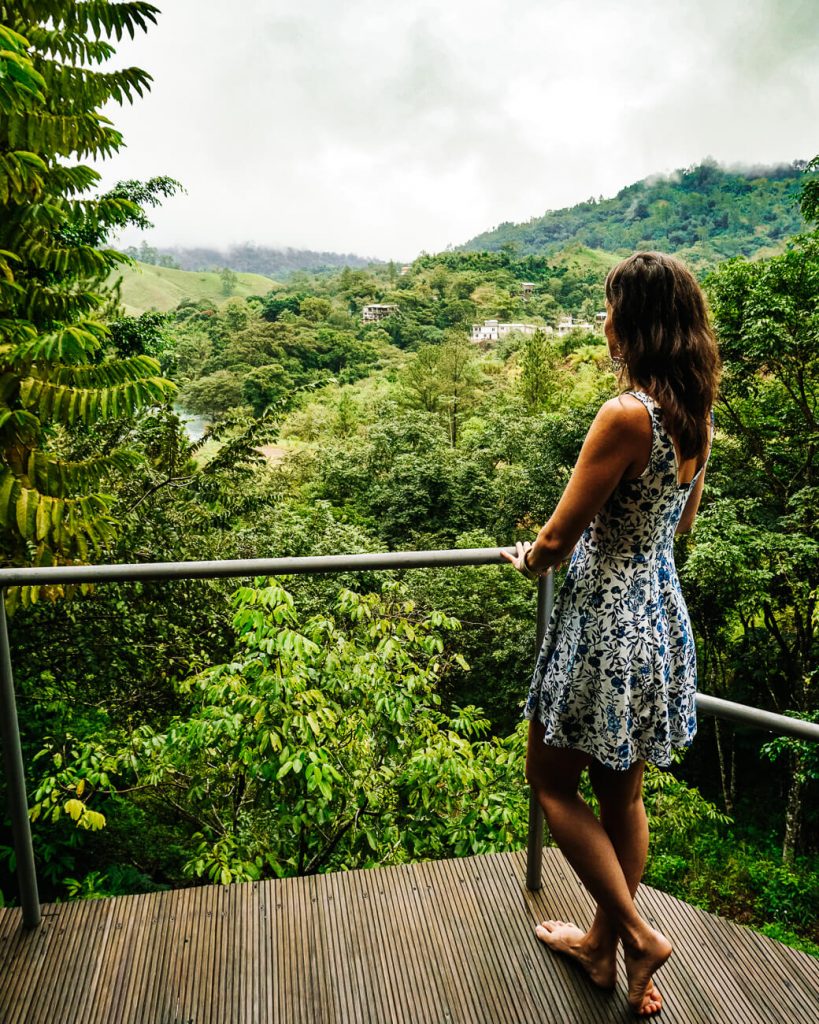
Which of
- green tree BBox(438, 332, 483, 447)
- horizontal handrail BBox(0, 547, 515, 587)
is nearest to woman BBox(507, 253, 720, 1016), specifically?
horizontal handrail BBox(0, 547, 515, 587)

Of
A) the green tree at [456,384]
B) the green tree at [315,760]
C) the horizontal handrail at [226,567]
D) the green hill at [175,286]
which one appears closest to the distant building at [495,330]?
the green tree at [456,384]

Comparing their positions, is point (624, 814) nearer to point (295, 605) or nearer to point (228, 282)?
point (295, 605)

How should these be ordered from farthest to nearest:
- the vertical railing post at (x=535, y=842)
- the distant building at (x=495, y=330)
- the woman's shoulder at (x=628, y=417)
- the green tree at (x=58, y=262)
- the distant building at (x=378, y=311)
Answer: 1. the distant building at (x=378, y=311)
2. the distant building at (x=495, y=330)
3. the green tree at (x=58, y=262)
4. the vertical railing post at (x=535, y=842)
5. the woman's shoulder at (x=628, y=417)

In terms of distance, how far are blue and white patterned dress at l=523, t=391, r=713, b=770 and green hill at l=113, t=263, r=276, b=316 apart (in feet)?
233

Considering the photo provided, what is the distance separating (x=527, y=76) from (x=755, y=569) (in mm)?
123001

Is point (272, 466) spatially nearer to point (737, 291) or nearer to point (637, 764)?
point (737, 291)

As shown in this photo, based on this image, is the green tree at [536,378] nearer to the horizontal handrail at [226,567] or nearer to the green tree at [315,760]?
the green tree at [315,760]

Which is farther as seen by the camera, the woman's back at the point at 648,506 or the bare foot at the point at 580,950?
the bare foot at the point at 580,950

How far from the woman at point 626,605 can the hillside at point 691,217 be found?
25065 mm

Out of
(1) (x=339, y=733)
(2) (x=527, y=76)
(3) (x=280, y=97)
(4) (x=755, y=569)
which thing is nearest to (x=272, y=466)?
(4) (x=755, y=569)

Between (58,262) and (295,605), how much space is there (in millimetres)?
4141

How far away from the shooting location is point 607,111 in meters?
115

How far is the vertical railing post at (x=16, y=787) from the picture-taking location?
1.35m

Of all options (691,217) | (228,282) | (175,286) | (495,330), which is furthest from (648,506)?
(228,282)
